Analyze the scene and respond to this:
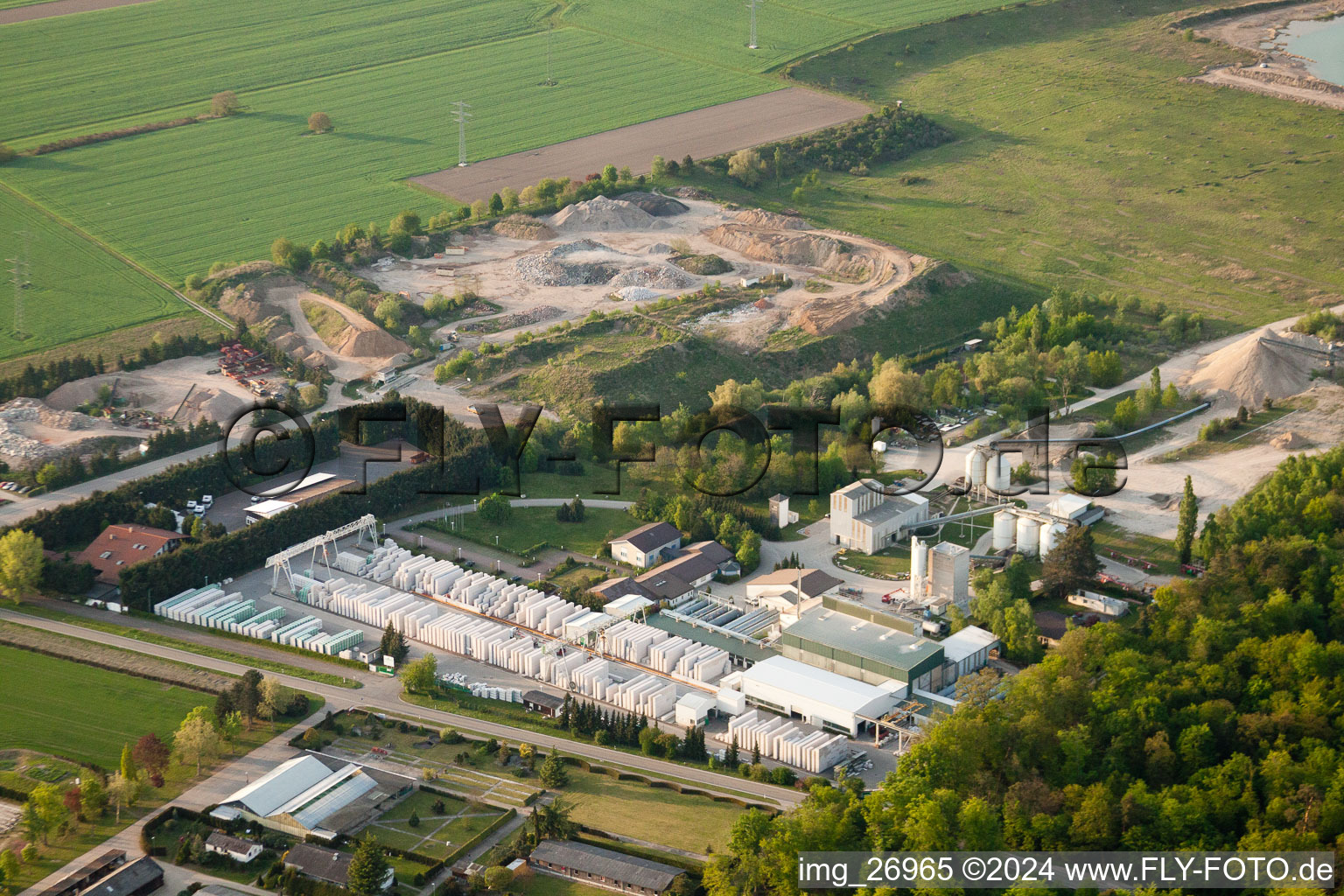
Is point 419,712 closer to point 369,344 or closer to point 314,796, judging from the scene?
point 314,796

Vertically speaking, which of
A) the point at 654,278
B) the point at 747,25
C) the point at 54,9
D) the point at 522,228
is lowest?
the point at 654,278

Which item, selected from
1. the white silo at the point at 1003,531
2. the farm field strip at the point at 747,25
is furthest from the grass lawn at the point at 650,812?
the farm field strip at the point at 747,25

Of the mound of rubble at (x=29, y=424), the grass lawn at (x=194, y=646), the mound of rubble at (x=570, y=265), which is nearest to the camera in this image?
the grass lawn at (x=194, y=646)

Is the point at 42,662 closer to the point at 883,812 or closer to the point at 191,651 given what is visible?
the point at 191,651

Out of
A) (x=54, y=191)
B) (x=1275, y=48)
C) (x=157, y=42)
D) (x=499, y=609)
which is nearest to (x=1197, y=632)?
(x=499, y=609)

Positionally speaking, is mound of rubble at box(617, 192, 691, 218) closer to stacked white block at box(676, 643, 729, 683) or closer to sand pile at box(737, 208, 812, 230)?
sand pile at box(737, 208, 812, 230)

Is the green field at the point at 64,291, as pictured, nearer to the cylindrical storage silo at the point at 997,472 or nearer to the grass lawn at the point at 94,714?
the grass lawn at the point at 94,714

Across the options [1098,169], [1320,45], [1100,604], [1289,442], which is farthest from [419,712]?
[1320,45]
